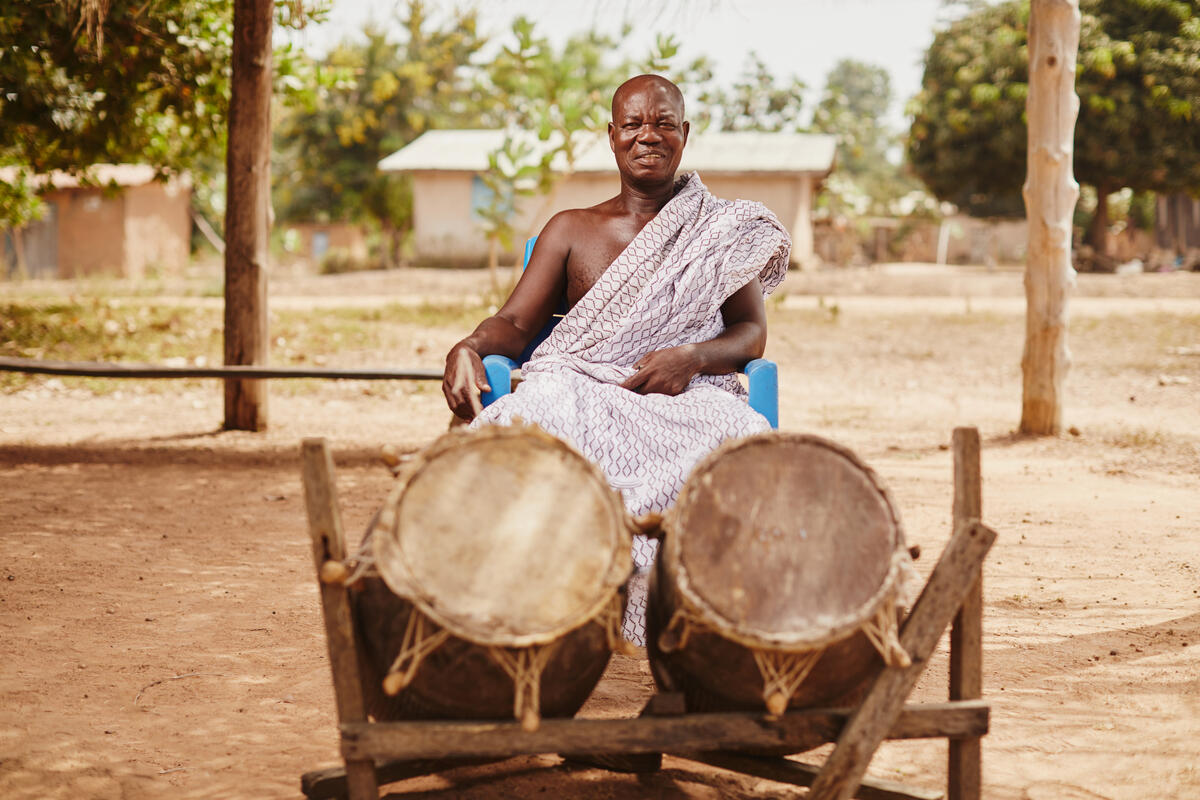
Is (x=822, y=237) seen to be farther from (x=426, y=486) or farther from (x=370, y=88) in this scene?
(x=426, y=486)

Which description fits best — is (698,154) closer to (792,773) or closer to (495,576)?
(792,773)

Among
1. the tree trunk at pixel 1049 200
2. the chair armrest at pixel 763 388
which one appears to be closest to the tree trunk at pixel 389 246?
the tree trunk at pixel 1049 200

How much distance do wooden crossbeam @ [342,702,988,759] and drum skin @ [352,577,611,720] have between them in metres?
0.08

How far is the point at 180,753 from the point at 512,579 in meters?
1.27

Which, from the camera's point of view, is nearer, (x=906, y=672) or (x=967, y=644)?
(x=906, y=672)

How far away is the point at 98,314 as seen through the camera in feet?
41.1

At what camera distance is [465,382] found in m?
3.01

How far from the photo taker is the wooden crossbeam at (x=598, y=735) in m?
Result: 1.93

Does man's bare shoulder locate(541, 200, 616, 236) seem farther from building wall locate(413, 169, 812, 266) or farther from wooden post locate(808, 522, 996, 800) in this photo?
building wall locate(413, 169, 812, 266)

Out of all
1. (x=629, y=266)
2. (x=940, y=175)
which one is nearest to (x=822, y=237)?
(x=940, y=175)

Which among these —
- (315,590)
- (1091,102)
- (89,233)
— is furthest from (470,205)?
(315,590)

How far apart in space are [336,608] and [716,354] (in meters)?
1.53

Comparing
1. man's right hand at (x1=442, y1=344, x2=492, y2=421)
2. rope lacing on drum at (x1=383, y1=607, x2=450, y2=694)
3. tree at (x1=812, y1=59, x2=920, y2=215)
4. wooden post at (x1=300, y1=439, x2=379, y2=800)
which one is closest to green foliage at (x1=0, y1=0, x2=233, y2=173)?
man's right hand at (x1=442, y1=344, x2=492, y2=421)

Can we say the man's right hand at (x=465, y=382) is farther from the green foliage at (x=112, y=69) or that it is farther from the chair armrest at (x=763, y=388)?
the green foliage at (x=112, y=69)
